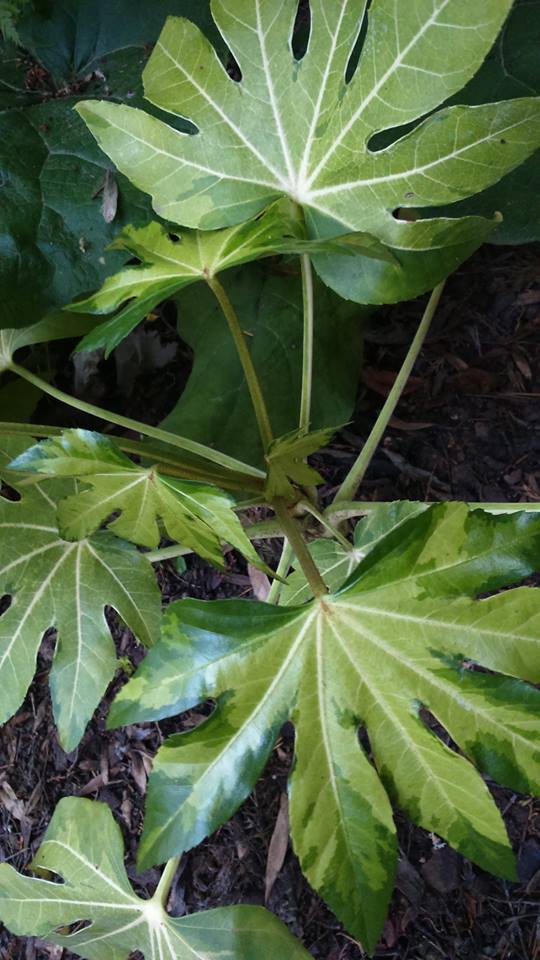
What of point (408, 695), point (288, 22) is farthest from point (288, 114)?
point (408, 695)

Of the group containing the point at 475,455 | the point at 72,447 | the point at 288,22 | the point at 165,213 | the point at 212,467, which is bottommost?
the point at 475,455

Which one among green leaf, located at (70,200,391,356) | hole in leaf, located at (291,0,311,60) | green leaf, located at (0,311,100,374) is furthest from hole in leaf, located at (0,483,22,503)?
hole in leaf, located at (291,0,311,60)

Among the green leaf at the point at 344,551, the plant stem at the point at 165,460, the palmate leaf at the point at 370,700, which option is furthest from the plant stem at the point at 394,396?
the palmate leaf at the point at 370,700

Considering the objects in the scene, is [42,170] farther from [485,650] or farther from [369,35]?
[485,650]

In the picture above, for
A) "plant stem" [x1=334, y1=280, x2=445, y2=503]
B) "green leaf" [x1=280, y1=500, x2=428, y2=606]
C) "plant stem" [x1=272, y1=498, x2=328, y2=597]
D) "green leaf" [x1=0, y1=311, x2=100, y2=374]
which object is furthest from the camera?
"green leaf" [x1=0, y1=311, x2=100, y2=374]

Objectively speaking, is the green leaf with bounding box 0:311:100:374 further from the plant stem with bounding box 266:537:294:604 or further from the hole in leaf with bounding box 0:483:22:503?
the plant stem with bounding box 266:537:294:604

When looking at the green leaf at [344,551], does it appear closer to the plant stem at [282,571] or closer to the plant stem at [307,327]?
the plant stem at [282,571]

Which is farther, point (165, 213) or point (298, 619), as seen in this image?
point (165, 213)
